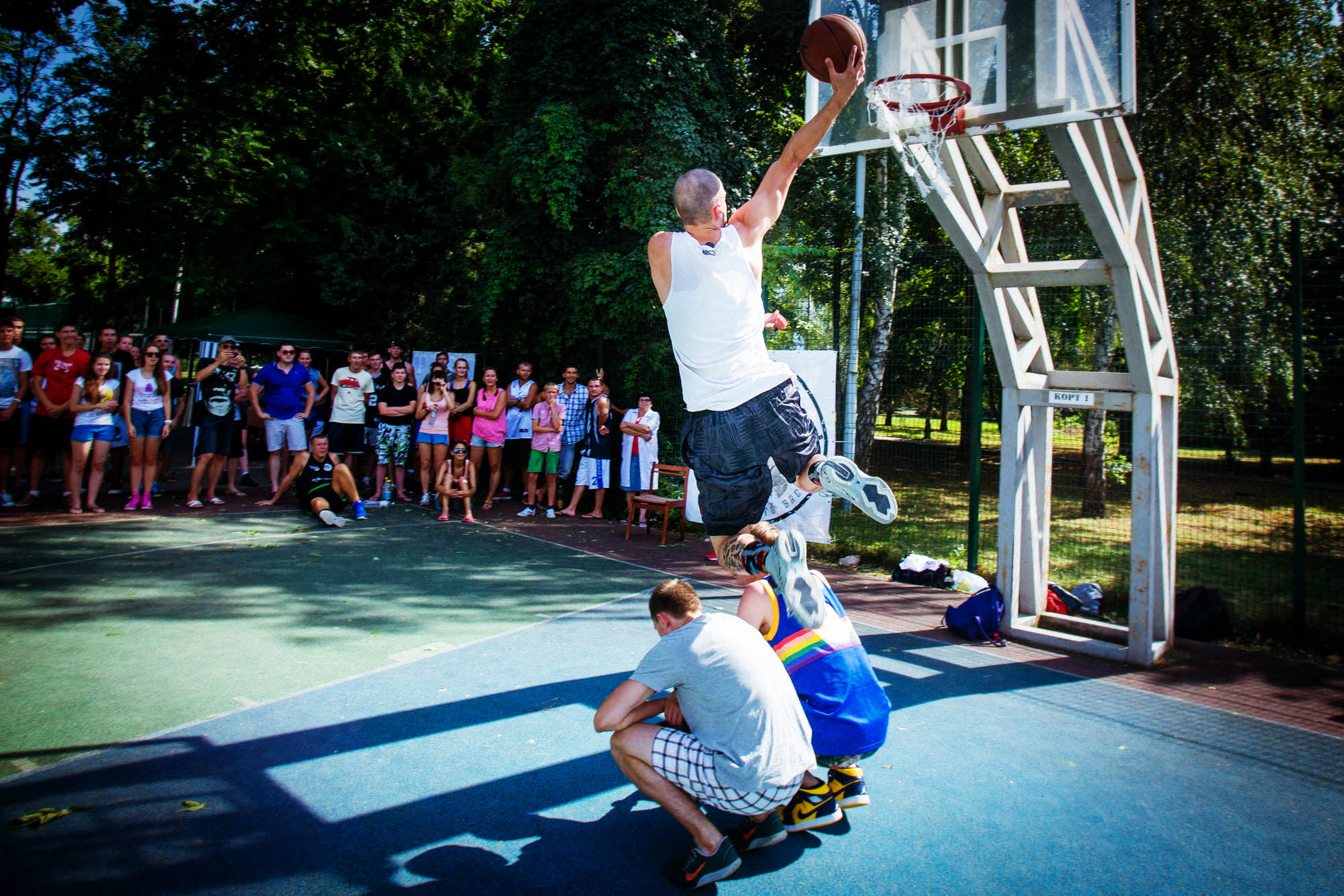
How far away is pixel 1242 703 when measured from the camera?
5027 millimetres

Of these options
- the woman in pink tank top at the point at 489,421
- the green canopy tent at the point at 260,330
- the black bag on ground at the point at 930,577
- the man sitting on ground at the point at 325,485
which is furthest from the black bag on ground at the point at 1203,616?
the green canopy tent at the point at 260,330

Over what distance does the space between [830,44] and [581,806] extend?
147 inches

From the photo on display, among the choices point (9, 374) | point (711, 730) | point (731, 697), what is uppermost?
point (9, 374)

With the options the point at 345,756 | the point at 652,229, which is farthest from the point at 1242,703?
the point at 652,229

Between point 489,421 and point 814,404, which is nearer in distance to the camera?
point 814,404

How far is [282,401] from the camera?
10.3m

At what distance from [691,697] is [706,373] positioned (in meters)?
1.38

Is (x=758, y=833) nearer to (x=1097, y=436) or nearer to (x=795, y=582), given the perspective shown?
(x=795, y=582)

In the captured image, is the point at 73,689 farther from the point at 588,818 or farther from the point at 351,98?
the point at 351,98

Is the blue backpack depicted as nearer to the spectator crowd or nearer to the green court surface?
the green court surface

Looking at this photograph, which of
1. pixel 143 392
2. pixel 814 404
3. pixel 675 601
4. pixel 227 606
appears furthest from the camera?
pixel 143 392

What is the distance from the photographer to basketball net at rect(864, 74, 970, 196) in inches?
217

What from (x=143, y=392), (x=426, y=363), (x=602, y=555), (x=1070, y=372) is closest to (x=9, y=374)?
(x=143, y=392)

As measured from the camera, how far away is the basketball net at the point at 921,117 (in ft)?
18.1
